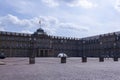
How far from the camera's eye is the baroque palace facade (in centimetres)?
9256

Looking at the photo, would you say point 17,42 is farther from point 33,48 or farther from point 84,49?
point 84,49

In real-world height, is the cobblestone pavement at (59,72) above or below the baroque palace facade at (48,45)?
below

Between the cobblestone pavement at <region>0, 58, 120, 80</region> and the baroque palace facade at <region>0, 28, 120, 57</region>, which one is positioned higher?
the baroque palace facade at <region>0, 28, 120, 57</region>

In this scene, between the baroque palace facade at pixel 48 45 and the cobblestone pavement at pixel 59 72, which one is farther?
the baroque palace facade at pixel 48 45

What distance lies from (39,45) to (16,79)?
8952 centimetres

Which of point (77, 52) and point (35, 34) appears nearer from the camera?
point (35, 34)

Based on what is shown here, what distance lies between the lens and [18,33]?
322 feet

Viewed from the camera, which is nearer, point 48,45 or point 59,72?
point 59,72

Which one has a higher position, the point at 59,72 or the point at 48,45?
the point at 48,45

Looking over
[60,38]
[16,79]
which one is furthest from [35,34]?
[16,79]

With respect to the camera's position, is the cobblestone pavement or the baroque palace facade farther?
the baroque palace facade

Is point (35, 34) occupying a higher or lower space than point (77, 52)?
higher

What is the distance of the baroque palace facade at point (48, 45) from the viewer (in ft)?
304

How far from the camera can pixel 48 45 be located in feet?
335
